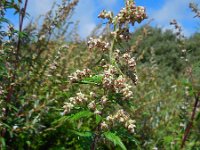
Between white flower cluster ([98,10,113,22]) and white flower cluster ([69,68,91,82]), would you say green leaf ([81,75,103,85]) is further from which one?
white flower cluster ([98,10,113,22])

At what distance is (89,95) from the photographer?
8.61 feet

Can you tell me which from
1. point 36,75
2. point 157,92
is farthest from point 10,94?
point 157,92

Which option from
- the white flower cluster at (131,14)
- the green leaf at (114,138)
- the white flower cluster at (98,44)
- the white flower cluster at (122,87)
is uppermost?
the white flower cluster at (131,14)

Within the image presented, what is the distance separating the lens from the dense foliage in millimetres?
2508

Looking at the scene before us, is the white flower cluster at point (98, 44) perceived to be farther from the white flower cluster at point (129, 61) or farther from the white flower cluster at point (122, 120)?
the white flower cluster at point (122, 120)

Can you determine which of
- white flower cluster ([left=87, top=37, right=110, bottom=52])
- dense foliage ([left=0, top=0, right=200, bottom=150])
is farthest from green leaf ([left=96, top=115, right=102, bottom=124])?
white flower cluster ([left=87, top=37, right=110, bottom=52])

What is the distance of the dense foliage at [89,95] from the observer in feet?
8.23

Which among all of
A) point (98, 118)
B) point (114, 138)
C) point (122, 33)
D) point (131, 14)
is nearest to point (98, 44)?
point (122, 33)

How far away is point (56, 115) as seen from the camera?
619 centimetres

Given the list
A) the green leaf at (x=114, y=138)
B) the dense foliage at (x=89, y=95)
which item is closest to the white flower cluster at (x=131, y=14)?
the dense foliage at (x=89, y=95)

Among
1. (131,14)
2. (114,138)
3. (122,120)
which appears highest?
(131,14)

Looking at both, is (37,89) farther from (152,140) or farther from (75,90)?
(152,140)

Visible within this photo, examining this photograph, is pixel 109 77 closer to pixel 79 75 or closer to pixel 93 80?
pixel 93 80

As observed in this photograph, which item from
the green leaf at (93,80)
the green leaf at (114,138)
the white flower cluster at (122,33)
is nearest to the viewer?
the green leaf at (114,138)
